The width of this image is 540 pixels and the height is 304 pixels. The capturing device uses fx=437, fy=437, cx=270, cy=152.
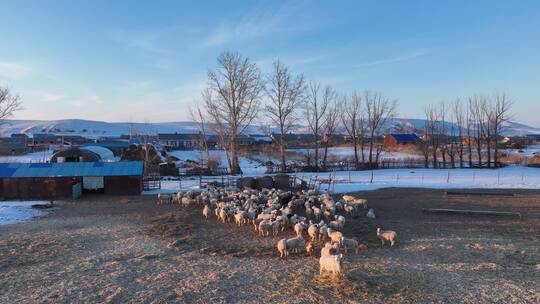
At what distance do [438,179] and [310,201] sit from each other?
847 inches

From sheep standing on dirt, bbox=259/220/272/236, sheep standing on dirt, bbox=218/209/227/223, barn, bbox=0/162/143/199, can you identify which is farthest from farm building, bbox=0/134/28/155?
sheep standing on dirt, bbox=259/220/272/236

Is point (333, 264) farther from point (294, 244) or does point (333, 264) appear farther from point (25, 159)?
point (25, 159)

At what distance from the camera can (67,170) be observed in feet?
102

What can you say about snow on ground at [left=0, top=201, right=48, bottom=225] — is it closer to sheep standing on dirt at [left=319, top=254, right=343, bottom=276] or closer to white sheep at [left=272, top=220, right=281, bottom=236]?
white sheep at [left=272, top=220, right=281, bottom=236]

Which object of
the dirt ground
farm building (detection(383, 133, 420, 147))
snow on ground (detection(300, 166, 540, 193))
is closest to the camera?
the dirt ground

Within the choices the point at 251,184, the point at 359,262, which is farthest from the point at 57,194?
the point at 359,262

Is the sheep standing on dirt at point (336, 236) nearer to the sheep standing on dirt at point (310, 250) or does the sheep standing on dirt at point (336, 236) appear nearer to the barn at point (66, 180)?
the sheep standing on dirt at point (310, 250)

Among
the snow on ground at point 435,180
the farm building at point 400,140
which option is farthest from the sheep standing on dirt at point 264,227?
the farm building at point 400,140

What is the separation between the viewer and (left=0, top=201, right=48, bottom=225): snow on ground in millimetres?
21727

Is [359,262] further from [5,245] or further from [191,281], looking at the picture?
[5,245]

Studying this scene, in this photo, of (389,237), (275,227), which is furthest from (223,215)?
(389,237)

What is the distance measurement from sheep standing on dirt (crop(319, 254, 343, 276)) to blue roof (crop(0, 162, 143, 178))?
898 inches

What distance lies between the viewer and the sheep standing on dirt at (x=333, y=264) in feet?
36.5

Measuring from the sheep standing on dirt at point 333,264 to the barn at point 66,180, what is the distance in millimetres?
22671
